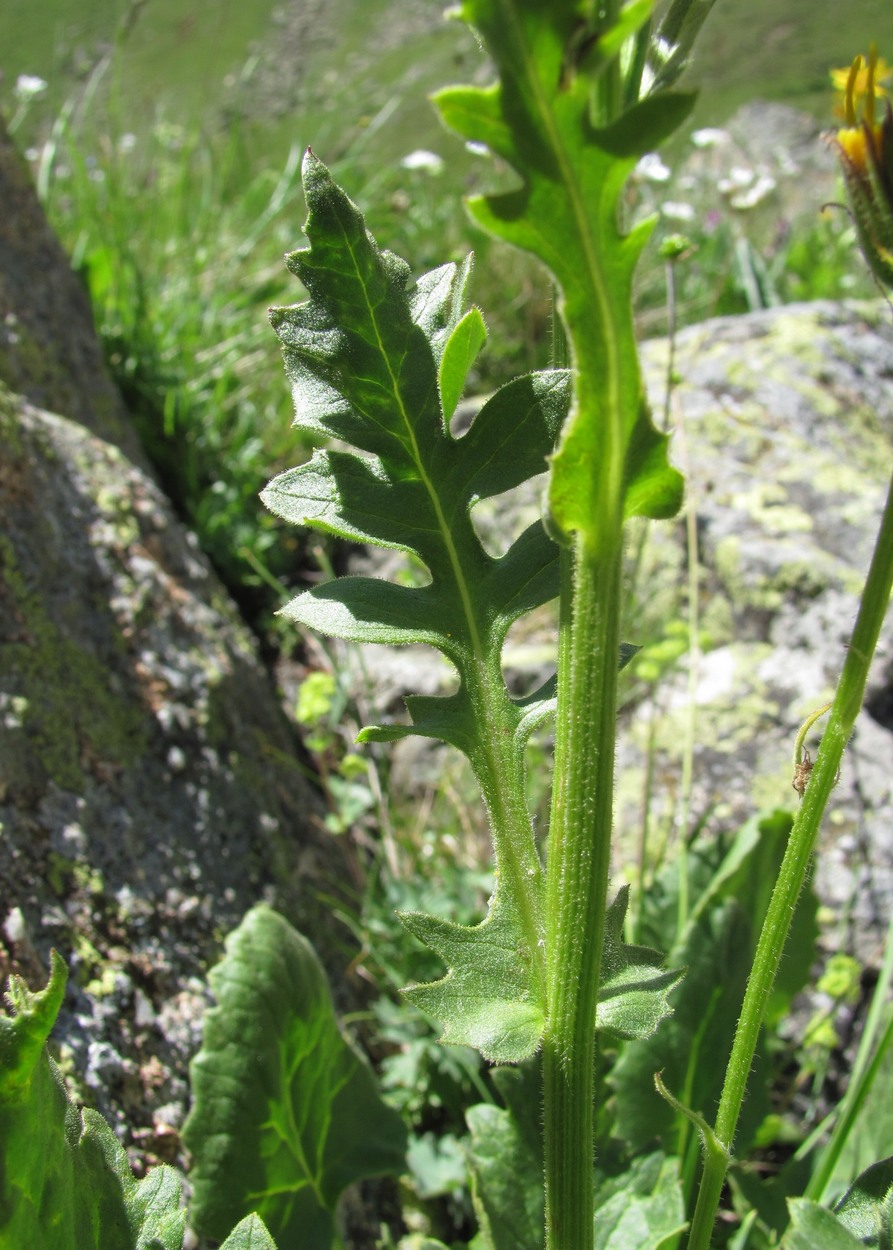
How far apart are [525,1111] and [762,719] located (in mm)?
1513

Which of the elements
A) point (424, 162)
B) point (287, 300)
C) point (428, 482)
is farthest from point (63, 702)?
point (424, 162)

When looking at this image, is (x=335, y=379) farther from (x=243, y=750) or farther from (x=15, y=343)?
(x=15, y=343)

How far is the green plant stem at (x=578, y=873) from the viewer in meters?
0.72

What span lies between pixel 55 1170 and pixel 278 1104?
1.83ft

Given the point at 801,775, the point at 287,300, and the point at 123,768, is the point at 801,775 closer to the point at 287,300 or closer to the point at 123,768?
the point at 123,768

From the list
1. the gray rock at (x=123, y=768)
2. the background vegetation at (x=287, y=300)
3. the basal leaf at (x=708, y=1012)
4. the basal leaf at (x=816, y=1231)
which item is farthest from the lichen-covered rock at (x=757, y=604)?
the basal leaf at (x=816, y=1231)

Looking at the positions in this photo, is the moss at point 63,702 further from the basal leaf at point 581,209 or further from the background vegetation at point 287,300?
the basal leaf at point 581,209

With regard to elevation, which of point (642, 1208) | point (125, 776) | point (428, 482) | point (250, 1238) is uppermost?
point (428, 482)

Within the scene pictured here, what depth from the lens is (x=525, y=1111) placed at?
1224 mm

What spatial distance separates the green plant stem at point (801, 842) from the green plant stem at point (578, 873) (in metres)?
0.10

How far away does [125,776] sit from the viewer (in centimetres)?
159

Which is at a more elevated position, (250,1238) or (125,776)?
(125,776)

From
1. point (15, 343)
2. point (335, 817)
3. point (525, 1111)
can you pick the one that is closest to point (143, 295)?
point (15, 343)

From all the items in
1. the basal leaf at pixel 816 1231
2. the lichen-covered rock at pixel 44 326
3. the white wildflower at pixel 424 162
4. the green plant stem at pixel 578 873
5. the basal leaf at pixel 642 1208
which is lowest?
the basal leaf at pixel 642 1208
